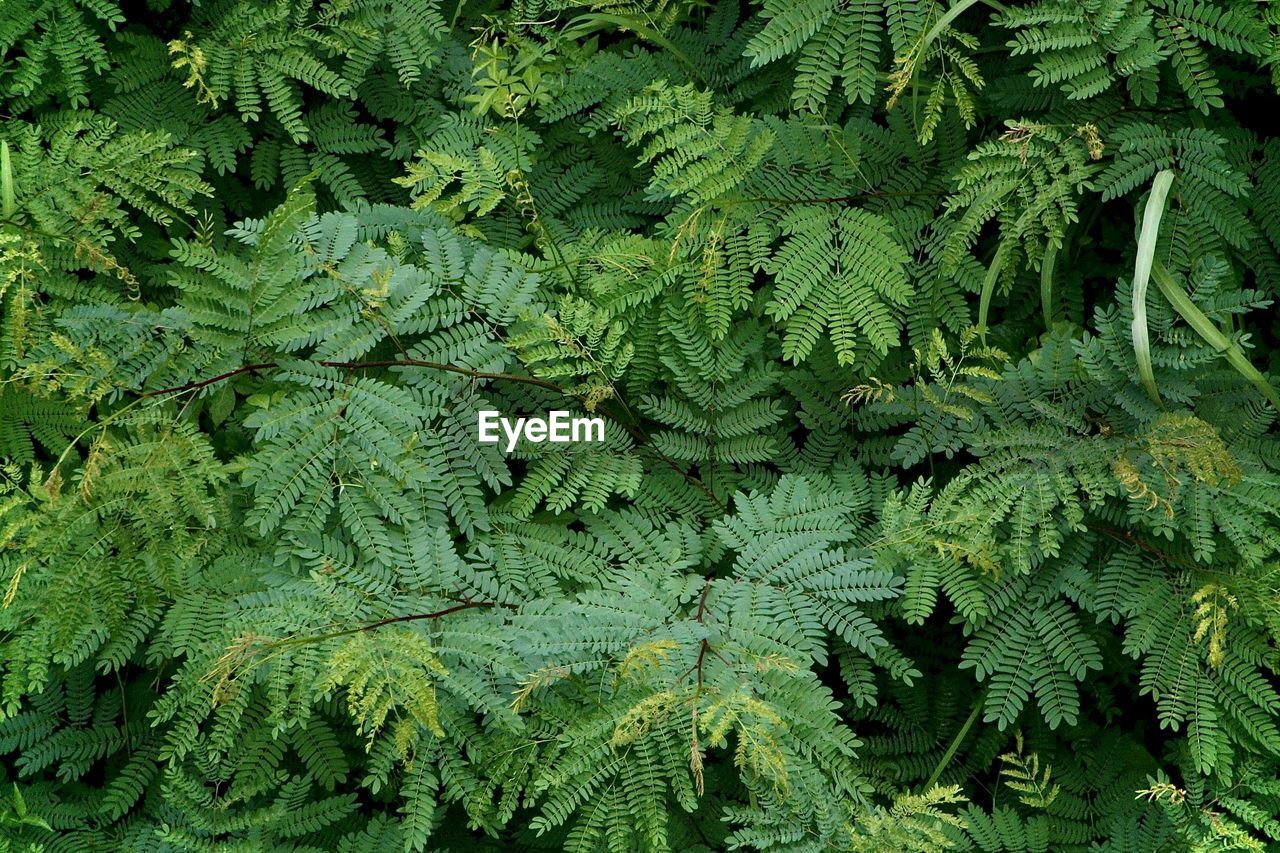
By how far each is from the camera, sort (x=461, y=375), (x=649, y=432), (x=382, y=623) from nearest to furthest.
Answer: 1. (x=382, y=623)
2. (x=461, y=375)
3. (x=649, y=432)

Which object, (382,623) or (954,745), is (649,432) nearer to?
(382,623)

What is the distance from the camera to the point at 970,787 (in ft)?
10.6

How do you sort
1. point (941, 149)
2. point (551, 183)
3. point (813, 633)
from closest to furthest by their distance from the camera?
point (813, 633)
point (941, 149)
point (551, 183)

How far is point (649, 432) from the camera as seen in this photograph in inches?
128

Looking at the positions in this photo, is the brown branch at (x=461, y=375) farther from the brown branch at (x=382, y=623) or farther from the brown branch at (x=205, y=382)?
the brown branch at (x=382, y=623)

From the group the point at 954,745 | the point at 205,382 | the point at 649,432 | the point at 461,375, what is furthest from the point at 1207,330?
the point at 205,382

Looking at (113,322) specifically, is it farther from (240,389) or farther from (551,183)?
(551,183)

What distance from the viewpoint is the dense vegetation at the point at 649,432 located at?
268 centimetres

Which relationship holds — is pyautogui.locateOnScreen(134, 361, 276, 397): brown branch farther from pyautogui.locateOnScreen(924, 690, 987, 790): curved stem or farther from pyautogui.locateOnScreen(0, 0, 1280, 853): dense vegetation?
pyautogui.locateOnScreen(924, 690, 987, 790): curved stem

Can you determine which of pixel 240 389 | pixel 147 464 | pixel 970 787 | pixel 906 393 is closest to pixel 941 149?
pixel 906 393

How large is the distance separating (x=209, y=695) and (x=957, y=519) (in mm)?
2018

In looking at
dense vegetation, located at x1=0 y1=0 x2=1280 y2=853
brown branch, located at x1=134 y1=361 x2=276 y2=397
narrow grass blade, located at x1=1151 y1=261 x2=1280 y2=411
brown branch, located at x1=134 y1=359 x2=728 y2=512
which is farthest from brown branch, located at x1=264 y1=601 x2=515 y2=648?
narrow grass blade, located at x1=1151 y1=261 x2=1280 y2=411

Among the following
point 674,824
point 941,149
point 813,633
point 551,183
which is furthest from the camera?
point 551,183

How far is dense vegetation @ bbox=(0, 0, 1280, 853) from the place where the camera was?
2.68 m
